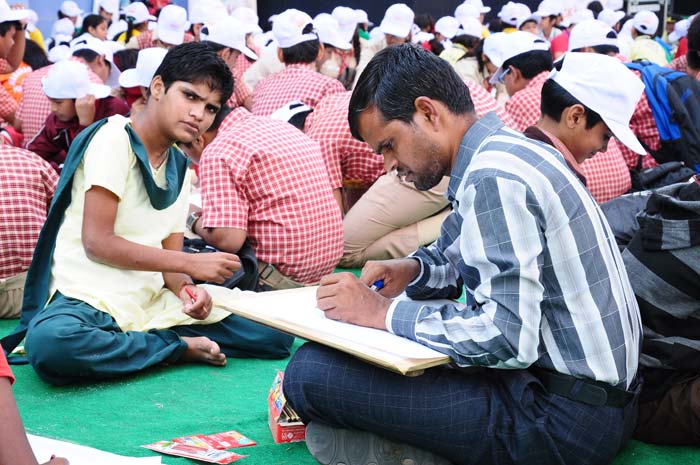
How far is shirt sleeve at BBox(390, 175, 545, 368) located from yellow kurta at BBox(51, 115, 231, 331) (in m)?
1.41

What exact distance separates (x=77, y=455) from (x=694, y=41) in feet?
12.9

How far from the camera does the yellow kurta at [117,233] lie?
9.61ft

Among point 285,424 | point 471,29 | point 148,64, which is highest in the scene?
point 148,64

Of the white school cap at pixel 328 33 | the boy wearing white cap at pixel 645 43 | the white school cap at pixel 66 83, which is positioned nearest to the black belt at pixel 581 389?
the white school cap at pixel 66 83

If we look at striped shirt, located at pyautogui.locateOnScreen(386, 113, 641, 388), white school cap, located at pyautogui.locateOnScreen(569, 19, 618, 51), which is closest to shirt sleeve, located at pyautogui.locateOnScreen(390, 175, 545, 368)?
striped shirt, located at pyautogui.locateOnScreen(386, 113, 641, 388)

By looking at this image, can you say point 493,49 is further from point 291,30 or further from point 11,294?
point 11,294

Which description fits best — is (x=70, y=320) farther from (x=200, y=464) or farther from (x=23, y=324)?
(x=200, y=464)

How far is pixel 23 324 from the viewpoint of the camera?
307 centimetres

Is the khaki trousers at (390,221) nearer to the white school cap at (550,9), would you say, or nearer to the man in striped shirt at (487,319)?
the man in striped shirt at (487,319)

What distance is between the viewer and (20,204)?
11.9ft

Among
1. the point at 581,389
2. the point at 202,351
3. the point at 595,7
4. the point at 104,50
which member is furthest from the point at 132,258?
the point at 595,7

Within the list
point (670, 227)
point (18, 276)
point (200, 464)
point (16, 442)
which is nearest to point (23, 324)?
point (18, 276)

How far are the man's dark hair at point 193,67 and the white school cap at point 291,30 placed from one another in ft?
9.74

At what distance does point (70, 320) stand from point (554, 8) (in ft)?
34.0
